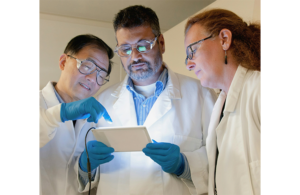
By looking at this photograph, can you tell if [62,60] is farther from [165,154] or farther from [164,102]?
[165,154]

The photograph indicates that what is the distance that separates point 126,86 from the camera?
1765mm

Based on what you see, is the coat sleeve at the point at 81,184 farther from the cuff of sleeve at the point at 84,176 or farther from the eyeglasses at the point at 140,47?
the eyeglasses at the point at 140,47

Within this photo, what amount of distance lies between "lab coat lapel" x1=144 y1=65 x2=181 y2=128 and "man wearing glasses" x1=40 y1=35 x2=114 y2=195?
27 centimetres

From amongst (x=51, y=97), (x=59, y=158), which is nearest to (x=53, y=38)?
(x=51, y=97)

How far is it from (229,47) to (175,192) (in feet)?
2.90

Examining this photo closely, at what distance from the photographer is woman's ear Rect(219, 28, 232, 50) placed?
1260 mm

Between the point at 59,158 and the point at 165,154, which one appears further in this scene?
the point at 59,158

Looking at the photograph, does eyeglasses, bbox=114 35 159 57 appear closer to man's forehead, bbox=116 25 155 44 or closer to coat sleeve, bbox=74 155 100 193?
man's forehead, bbox=116 25 155 44

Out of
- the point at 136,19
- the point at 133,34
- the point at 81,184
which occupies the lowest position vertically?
the point at 81,184

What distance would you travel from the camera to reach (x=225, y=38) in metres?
1.28

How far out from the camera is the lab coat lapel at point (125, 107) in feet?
5.35

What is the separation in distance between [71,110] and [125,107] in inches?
17.4

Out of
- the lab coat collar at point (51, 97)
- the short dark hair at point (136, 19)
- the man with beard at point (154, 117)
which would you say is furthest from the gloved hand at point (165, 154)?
the short dark hair at point (136, 19)
